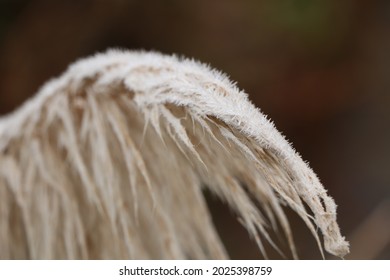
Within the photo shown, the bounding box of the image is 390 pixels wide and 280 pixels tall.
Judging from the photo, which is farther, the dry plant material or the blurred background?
the blurred background

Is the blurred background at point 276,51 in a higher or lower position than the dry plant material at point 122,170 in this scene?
higher

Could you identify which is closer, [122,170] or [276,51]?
[122,170]

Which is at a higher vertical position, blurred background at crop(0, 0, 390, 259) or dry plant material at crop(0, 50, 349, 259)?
blurred background at crop(0, 0, 390, 259)

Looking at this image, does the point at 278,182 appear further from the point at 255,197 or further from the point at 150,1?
→ the point at 150,1

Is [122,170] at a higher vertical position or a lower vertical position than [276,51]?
lower

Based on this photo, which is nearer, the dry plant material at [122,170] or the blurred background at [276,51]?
the dry plant material at [122,170]
